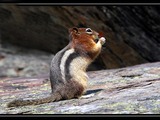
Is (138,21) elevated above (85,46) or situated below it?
above

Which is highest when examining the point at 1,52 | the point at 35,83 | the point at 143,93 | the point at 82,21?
the point at 1,52

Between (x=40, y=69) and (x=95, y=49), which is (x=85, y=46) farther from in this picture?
(x=40, y=69)

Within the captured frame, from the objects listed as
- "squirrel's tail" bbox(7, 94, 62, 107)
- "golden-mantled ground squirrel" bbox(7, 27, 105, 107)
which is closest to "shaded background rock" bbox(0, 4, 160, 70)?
"golden-mantled ground squirrel" bbox(7, 27, 105, 107)

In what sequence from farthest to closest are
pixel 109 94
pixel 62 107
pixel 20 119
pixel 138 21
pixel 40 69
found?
pixel 40 69 → pixel 138 21 → pixel 109 94 → pixel 62 107 → pixel 20 119

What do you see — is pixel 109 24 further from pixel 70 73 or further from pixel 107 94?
pixel 70 73

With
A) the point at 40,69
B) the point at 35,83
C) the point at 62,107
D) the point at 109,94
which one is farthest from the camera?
the point at 40,69

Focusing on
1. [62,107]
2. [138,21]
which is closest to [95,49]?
[62,107]

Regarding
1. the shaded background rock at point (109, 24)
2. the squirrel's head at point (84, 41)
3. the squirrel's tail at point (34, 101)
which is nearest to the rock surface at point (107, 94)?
the squirrel's tail at point (34, 101)

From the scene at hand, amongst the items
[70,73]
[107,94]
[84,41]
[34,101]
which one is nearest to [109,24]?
[84,41]
